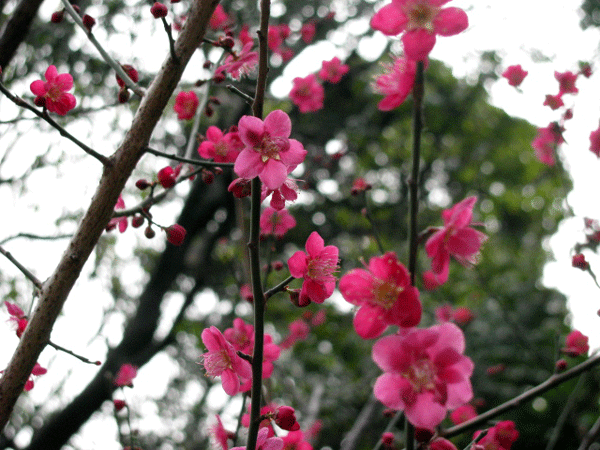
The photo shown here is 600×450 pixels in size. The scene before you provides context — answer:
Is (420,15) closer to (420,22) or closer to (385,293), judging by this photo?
(420,22)

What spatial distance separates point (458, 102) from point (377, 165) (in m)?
1.66

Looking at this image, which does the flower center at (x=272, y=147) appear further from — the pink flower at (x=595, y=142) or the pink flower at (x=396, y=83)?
the pink flower at (x=595, y=142)

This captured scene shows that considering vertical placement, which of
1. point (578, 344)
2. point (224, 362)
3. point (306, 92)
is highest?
point (306, 92)

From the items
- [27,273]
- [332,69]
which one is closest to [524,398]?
[27,273]

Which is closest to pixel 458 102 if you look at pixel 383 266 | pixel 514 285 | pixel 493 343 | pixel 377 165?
pixel 377 165

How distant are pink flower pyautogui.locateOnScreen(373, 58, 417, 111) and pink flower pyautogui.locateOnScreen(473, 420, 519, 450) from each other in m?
0.91

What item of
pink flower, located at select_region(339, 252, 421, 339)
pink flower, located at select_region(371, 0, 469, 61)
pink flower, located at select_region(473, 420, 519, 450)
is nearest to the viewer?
pink flower, located at select_region(339, 252, 421, 339)

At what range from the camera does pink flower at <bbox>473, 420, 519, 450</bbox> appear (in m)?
1.26

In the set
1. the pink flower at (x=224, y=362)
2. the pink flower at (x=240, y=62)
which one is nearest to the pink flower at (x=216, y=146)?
the pink flower at (x=240, y=62)

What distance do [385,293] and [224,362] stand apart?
541 mm

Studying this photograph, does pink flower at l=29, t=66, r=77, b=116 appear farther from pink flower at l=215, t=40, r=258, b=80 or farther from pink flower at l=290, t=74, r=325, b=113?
pink flower at l=290, t=74, r=325, b=113

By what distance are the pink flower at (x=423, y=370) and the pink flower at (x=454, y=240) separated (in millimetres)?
171

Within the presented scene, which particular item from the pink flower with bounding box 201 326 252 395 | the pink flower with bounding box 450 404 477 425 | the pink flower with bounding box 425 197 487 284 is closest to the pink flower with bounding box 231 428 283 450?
the pink flower with bounding box 201 326 252 395

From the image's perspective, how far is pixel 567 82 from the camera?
2.37m
